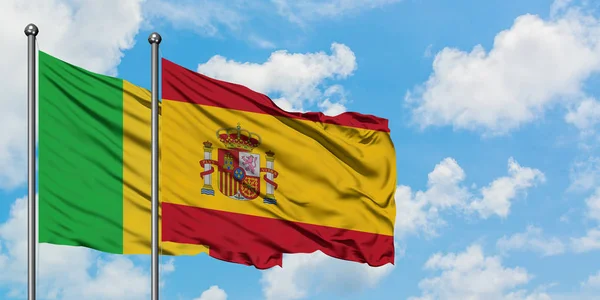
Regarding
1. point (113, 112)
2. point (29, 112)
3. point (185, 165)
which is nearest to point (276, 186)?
point (185, 165)

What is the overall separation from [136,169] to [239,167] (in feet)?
6.18

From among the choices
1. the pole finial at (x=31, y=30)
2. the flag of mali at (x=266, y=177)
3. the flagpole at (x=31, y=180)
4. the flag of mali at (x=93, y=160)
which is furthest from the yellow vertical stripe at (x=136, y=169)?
the flagpole at (x=31, y=180)

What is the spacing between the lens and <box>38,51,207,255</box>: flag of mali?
18.3m

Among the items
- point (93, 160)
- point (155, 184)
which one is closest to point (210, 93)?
point (93, 160)

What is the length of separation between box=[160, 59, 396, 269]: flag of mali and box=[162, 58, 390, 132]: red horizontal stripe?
18 mm

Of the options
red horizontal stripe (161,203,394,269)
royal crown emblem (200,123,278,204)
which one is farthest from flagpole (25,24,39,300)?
royal crown emblem (200,123,278,204)

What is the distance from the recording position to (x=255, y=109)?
2045 centimetres

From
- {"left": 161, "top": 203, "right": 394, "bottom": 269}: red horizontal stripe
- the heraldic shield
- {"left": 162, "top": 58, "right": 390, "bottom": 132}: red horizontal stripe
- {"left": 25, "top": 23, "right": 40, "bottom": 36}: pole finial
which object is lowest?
{"left": 161, "top": 203, "right": 394, "bottom": 269}: red horizontal stripe

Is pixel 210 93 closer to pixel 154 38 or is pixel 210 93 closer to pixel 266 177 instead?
pixel 154 38

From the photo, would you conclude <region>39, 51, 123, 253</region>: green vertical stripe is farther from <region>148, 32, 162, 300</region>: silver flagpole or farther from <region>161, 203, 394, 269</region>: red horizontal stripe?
<region>148, 32, 162, 300</region>: silver flagpole

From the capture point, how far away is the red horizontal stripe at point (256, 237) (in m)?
19.3

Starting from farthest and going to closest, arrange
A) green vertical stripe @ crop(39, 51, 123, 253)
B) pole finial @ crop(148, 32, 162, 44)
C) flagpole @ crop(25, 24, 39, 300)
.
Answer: pole finial @ crop(148, 32, 162, 44) → green vertical stripe @ crop(39, 51, 123, 253) → flagpole @ crop(25, 24, 39, 300)

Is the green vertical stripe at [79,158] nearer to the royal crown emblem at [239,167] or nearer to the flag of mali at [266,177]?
the flag of mali at [266,177]

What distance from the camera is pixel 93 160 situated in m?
18.8
